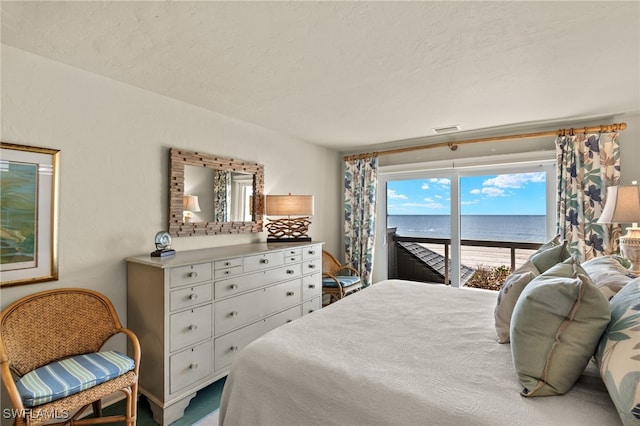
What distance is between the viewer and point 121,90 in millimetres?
2350

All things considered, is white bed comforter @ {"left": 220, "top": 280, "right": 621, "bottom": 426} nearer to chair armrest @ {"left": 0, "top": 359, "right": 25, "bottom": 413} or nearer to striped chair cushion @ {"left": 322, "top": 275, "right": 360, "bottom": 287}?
chair armrest @ {"left": 0, "top": 359, "right": 25, "bottom": 413}

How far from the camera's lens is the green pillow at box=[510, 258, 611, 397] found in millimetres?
1023

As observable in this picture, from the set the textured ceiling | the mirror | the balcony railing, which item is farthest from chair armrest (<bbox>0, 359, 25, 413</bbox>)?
the balcony railing

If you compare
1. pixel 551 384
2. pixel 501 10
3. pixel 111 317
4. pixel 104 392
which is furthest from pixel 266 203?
pixel 551 384

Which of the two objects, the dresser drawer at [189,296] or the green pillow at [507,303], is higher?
the green pillow at [507,303]

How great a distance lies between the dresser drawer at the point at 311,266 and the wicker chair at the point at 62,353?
5.65 feet

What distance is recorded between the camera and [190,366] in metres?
2.17

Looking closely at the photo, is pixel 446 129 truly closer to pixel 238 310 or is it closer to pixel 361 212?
pixel 361 212

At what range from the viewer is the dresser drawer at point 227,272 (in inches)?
92.6

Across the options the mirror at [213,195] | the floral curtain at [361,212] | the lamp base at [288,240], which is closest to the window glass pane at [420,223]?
the floral curtain at [361,212]

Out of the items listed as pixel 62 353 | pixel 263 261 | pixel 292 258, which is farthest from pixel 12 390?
pixel 292 258

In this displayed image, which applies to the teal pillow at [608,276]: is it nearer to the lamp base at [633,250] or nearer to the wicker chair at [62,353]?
the lamp base at [633,250]

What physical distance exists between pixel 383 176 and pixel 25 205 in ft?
12.7

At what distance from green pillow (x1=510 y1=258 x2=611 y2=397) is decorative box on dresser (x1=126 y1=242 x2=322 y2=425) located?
6.30 ft
